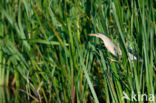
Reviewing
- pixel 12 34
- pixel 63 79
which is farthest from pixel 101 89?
pixel 12 34

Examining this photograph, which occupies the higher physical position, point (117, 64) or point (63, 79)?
point (117, 64)

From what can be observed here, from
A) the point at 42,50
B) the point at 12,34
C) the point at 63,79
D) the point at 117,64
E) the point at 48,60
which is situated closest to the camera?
the point at 117,64

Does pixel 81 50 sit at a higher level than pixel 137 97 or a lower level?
higher

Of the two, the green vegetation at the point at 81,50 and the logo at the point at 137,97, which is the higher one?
the green vegetation at the point at 81,50

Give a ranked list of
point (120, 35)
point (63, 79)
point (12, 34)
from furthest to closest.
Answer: point (12, 34), point (63, 79), point (120, 35)

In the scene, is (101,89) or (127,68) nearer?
(127,68)

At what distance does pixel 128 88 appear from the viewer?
119 cm

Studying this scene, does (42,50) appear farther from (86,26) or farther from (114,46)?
(114,46)

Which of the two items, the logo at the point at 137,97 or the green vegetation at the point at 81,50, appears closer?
the logo at the point at 137,97

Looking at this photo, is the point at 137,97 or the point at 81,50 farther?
the point at 81,50

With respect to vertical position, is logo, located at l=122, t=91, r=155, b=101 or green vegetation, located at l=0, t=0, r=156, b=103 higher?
green vegetation, located at l=0, t=0, r=156, b=103

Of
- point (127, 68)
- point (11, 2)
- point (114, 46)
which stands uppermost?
point (11, 2)

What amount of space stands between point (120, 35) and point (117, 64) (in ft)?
0.67

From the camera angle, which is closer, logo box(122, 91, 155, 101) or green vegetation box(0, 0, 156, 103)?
logo box(122, 91, 155, 101)
